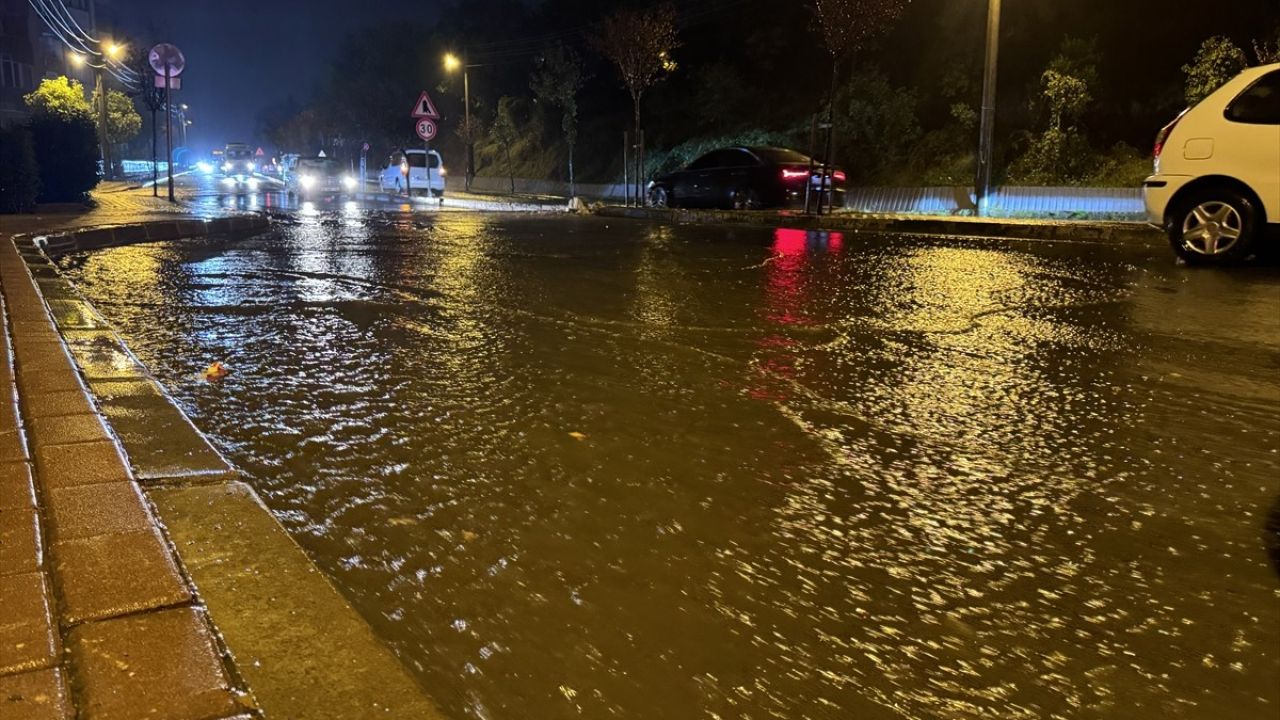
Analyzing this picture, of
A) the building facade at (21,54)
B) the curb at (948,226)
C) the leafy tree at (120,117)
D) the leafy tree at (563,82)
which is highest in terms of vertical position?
the building facade at (21,54)

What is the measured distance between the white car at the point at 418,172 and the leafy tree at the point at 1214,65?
21887 mm

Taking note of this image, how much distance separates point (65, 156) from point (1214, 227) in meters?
21.6

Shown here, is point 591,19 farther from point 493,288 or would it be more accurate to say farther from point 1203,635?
point 1203,635

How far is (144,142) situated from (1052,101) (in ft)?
341

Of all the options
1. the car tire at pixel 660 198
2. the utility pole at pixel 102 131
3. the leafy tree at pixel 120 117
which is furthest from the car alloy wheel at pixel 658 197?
the leafy tree at pixel 120 117

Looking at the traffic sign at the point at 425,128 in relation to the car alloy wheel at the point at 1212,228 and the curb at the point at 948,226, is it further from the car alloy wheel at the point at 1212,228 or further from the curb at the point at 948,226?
the car alloy wheel at the point at 1212,228

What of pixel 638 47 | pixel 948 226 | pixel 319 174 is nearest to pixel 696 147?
pixel 638 47

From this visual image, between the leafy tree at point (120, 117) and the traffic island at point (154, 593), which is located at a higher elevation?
the leafy tree at point (120, 117)

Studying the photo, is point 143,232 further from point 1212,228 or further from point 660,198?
point 1212,228

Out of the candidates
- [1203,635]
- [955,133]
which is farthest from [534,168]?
[1203,635]

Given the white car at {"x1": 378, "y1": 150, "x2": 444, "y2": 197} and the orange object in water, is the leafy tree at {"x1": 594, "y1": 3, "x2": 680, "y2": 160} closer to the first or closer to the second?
the white car at {"x1": 378, "y1": 150, "x2": 444, "y2": 197}

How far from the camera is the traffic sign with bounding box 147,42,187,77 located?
22188mm

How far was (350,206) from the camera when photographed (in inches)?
1025

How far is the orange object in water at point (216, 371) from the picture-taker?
5426 millimetres
